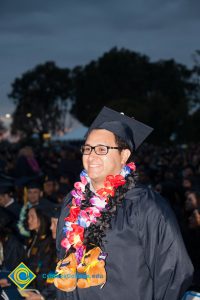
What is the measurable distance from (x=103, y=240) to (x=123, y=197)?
276 mm

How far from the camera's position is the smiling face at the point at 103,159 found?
2.71m

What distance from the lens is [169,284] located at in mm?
2484

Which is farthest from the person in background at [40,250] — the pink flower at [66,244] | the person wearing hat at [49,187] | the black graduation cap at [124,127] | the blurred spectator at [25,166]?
the blurred spectator at [25,166]

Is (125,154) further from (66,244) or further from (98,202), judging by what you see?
(66,244)

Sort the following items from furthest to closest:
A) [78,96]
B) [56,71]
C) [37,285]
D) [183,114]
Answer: [56,71] → [78,96] → [183,114] → [37,285]

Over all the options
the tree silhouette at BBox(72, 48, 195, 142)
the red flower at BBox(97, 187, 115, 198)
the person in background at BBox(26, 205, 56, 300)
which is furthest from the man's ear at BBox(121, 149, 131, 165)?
the tree silhouette at BBox(72, 48, 195, 142)

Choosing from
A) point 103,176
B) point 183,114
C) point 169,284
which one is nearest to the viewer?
point 169,284

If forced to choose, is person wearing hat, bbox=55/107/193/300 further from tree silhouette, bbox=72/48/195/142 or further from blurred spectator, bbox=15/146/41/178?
tree silhouette, bbox=72/48/195/142

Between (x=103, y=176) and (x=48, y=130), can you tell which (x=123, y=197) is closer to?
(x=103, y=176)

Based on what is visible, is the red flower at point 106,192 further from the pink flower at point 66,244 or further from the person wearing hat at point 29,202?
the person wearing hat at point 29,202

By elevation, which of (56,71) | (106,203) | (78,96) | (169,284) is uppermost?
(56,71)

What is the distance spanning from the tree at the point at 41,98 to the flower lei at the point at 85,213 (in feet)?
214

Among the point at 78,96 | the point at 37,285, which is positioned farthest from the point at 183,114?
the point at 37,285

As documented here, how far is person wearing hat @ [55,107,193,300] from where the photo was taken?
98.3 inches
